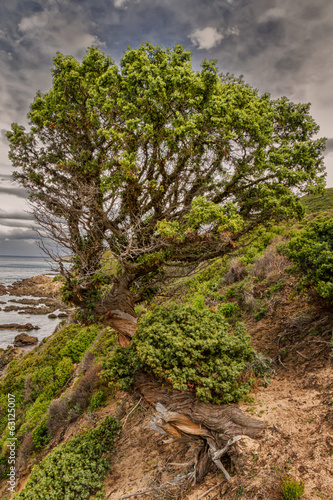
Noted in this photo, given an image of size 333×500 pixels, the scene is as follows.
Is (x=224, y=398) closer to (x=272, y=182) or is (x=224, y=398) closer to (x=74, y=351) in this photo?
(x=272, y=182)

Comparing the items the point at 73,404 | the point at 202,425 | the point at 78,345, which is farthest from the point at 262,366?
the point at 78,345

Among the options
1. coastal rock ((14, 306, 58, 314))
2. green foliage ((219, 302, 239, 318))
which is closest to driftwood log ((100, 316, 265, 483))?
green foliage ((219, 302, 239, 318))

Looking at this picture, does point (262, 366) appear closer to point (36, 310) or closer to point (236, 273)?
point (236, 273)

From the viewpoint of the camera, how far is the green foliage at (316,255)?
540 centimetres

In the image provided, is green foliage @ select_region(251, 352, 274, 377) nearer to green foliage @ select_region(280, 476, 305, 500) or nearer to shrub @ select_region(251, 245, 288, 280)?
green foliage @ select_region(280, 476, 305, 500)

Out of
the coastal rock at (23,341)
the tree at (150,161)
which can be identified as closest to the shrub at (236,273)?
the tree at (150,161)

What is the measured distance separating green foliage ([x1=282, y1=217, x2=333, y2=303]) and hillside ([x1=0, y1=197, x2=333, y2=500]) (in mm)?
494

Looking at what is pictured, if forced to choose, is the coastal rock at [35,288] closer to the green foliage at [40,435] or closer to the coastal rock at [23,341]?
the coastal rock at [23,341]

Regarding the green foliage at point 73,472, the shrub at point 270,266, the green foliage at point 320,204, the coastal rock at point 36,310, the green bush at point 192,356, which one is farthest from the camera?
the coastal rock at point 36,310

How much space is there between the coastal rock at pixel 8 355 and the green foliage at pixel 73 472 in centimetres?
2059

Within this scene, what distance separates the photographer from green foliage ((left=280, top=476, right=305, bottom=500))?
3.29 m

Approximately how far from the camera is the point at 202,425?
4875mm

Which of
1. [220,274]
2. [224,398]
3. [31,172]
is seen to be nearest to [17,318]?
[220,274]

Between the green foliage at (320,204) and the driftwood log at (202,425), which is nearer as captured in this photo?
the driftwood log at (202,425)
